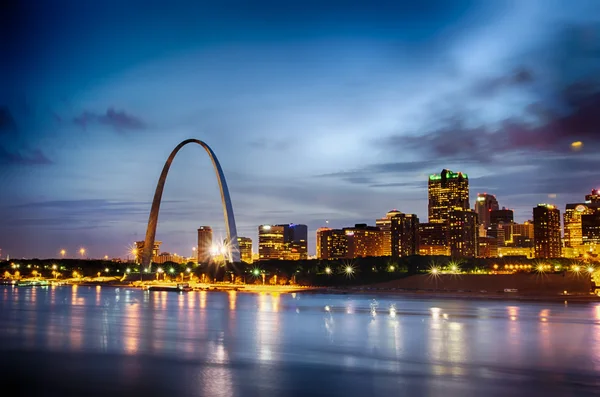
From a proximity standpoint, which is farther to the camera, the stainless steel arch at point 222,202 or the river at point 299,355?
the stainless steel arch at point 222,202

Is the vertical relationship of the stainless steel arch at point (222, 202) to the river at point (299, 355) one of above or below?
above

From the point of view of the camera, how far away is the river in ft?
82.1

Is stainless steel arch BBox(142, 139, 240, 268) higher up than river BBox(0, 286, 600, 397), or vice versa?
stainless steel arch BBox(142, 139, 240, 268)

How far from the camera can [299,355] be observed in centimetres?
3341

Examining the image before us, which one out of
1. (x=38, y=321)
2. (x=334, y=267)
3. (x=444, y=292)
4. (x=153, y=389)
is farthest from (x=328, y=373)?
(x=334, y=267)

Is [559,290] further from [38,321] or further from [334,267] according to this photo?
[38,321]

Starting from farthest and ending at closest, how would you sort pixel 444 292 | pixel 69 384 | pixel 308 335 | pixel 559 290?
pixel 444 292
pixel 559 290
pixel 308 335
pixel 69 384

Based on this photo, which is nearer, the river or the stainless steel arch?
the river

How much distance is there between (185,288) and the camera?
376 feet

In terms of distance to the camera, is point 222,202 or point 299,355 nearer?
point 299,355

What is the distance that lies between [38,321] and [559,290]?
253 feet

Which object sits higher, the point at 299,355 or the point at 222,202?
the point at 222,202

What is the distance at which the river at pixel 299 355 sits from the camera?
25.0 metres

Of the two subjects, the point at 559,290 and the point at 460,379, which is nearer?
the point at 460,379
